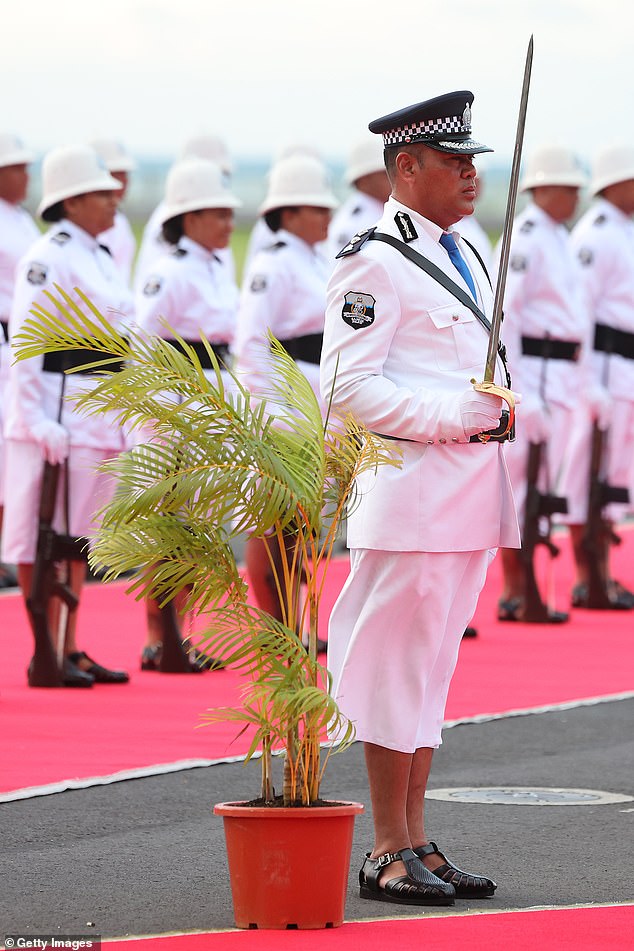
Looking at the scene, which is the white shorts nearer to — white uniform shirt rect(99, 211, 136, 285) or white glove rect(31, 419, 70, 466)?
white glove rect(31, 419, 70, 466)

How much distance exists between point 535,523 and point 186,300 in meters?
3.02

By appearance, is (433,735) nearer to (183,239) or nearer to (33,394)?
(33,394)

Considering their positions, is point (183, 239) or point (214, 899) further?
point (183, 239)

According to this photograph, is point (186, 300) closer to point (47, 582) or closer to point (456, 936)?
point (47, 582)

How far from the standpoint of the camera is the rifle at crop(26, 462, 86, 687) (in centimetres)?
879

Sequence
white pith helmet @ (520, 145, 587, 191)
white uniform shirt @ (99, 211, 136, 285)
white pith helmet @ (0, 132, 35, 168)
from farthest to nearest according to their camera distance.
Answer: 1. white uniform shirt @ (99, 211, 136, 285)
2. white pith helmet @ (520, 145, 587, 191)
3. white pith helmet @ (0, 132, 35, 168)

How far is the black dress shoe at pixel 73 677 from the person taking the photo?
8875 mm

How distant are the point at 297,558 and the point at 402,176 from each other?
111 cm

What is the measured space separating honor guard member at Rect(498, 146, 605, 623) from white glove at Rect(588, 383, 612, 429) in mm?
A: 320

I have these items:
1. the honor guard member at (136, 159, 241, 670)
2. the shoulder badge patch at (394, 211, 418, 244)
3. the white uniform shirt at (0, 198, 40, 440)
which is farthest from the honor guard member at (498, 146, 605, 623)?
the shoulder badge patch at (394, 211, 418, 244)

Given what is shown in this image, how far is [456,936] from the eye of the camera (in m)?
4.79

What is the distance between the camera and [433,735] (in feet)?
17.5

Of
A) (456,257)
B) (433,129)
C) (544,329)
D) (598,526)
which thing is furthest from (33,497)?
(598,526)

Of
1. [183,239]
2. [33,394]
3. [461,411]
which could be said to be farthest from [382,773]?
[183,239]
